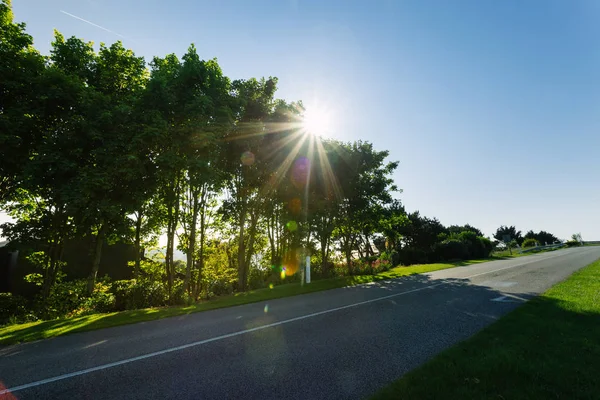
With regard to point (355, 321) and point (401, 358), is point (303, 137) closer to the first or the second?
point (355, 321)

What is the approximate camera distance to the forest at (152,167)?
1206 centimetres

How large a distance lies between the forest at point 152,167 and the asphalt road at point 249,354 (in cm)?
691

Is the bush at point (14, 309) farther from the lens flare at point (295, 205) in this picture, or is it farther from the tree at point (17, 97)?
the lens flare at point (295, 205)

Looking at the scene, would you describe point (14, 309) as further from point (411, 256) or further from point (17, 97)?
point (411, 256)

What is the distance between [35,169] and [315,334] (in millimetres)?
12614

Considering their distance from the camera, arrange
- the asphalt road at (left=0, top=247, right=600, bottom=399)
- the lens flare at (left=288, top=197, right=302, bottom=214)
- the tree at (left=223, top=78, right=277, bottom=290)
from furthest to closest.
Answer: the lens flare at (left=288, top=197, right=302, bottom=214)
the tree at (left=223, top=78, right=277, bottom=290)
the asphalt road at (left=0, top=247, right=600, bottom=399)

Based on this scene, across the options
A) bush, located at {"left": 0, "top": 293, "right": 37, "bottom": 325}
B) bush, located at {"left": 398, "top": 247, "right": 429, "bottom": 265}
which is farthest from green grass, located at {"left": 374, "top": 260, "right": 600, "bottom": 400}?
bush, located at {"left": 398, "top": 247, "right": 429, "bottom": 265}

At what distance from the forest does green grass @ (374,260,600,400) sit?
493 inches

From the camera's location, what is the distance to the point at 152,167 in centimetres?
1434

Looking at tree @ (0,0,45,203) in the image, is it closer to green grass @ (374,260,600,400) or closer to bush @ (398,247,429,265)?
green grass @ (374,260,600,400)

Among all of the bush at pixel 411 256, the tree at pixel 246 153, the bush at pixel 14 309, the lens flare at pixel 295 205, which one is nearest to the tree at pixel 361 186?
the lens flare at pixel 295 205

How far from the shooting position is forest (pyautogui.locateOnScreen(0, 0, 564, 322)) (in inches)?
475

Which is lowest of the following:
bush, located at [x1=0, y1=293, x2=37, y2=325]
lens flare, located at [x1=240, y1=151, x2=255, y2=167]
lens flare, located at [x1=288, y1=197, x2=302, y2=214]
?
bush, located at [x1=0, y1=293, x2=37, y2=325]

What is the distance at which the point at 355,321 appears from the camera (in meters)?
7.97
